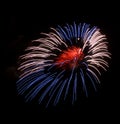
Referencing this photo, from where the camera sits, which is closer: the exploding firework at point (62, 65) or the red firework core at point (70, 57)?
the exploding firework at point (62, 65)

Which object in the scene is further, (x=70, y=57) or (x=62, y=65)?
(x=70, y=57)

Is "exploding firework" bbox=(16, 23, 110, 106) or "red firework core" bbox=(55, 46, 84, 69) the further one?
"red firework core" bbox=(55, 46, 84, 69)

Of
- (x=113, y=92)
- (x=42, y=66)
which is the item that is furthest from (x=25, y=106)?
(x=113, y=92)

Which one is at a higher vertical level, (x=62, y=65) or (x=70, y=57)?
(x=70, y=57)

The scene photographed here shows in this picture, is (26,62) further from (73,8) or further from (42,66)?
(73,8)
